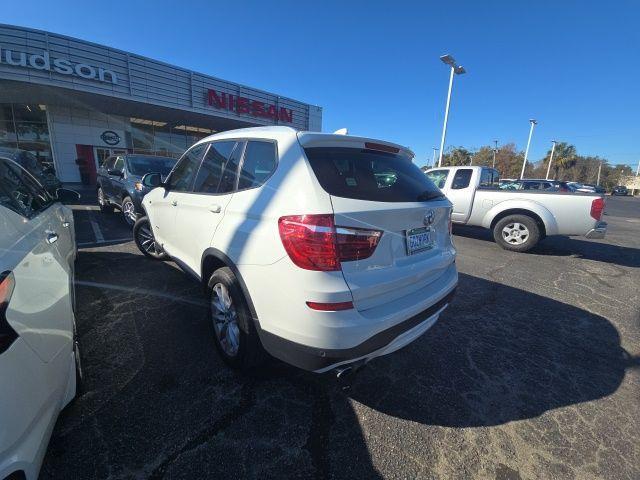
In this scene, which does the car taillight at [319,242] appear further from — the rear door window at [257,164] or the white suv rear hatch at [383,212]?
the rear door window at [257,164]

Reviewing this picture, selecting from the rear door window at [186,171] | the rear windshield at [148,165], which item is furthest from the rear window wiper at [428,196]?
the rear windshield at [148,165]

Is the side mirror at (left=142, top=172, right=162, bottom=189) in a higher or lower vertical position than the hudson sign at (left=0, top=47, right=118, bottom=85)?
lower

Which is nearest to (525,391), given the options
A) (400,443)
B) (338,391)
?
(400,443)

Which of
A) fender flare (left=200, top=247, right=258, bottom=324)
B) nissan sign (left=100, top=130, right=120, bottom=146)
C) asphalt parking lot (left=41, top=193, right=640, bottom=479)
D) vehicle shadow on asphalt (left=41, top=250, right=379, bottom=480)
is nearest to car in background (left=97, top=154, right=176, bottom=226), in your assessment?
asphalt parking lot (left=41, top=193, right=640, bottom=479)

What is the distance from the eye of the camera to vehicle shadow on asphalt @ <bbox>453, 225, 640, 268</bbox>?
651cm

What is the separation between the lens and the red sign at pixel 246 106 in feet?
58.6

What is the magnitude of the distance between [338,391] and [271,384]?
Answer: 1.70 feet

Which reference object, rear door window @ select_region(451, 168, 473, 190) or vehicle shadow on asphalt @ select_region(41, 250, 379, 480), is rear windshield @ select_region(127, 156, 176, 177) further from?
rear door window @ select_region(451, 168, 473, 190)

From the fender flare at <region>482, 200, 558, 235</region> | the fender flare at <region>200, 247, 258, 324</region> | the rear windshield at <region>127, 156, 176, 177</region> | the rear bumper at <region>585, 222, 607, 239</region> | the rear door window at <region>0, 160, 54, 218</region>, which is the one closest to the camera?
the fender flare at <region>200, 247, 258, 324</region>

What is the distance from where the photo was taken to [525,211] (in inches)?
261

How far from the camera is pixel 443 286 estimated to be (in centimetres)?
238

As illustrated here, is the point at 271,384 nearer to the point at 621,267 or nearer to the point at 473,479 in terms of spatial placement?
the point at 473,479

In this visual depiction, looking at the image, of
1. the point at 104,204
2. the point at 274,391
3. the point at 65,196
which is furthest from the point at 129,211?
the point at 274,391

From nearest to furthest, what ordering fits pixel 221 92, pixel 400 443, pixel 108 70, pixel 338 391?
1. pixel 400 443
2. pixel 338 391
3. pixel 108 70
4. pixel 221 92
